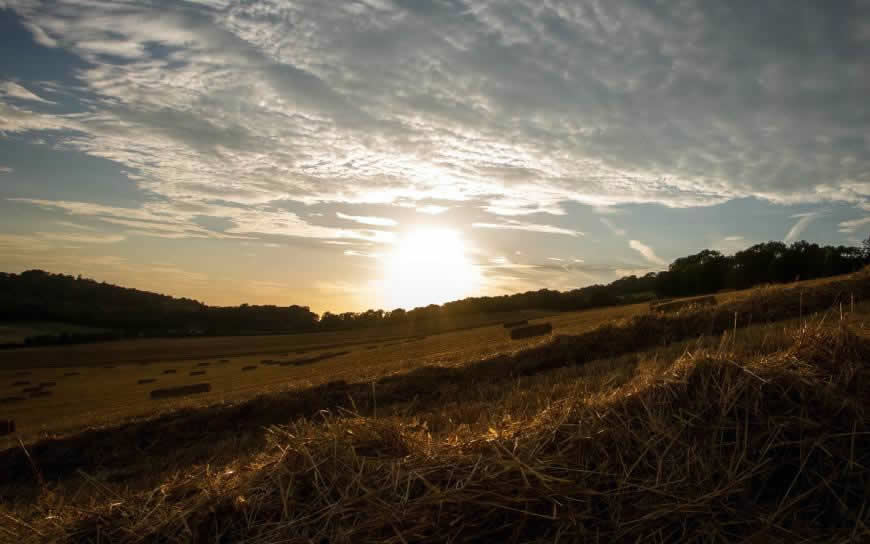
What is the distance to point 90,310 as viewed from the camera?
101312 mm

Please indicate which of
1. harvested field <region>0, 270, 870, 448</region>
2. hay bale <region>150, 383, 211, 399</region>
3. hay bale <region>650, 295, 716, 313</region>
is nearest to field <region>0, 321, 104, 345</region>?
harvested field <region>0, 270, 870, 448</region>

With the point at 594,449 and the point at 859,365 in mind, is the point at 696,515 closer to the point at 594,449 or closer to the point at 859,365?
the point at 594,449

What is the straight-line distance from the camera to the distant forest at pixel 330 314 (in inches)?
2397

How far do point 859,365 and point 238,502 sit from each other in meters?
3.17

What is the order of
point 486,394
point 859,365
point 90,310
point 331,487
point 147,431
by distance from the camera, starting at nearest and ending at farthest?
point 331,487 < point 859,365 < point 486,394 < point 147,431 < point 90,310

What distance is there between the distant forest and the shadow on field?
157 feet

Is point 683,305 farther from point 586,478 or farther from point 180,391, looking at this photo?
point 180,391

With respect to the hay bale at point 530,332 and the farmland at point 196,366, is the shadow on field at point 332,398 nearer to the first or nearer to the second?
the farmland at point 196,366

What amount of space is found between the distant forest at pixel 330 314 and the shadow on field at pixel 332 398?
47.7 metres

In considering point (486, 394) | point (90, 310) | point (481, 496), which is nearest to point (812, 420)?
point (481, 496)

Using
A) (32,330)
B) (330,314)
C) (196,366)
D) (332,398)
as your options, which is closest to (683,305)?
(332,398)

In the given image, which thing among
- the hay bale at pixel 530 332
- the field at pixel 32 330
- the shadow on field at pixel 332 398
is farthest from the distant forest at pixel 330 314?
the shadow on field at pixel 332 398

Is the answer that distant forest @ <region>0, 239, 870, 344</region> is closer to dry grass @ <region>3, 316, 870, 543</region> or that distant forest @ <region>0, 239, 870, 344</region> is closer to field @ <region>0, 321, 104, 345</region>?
field @ <region>0, 321, 104, 345</region>

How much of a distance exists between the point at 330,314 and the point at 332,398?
9721 centimetres
